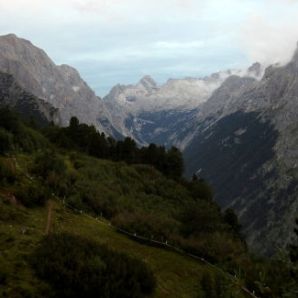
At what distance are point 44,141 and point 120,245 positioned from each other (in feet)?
214

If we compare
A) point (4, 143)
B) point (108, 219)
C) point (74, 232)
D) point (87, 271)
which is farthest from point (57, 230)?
point (4, 143)

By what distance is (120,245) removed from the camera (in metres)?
57.5

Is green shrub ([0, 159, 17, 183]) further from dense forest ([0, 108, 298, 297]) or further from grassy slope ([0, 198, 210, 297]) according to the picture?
grassy slope ([0, 198, 210, 297])

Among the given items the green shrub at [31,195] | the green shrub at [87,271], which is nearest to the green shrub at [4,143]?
the green shrub at [31,195]

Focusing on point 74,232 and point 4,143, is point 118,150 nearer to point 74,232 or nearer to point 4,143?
point 4,143

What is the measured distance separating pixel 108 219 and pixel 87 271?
35.7 m

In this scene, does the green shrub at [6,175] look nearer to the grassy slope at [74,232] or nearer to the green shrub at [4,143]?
the grassy slope at [74,232]

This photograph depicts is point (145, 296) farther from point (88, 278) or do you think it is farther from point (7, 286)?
point (7, 286)

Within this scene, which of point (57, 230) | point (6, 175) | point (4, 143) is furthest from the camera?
point (4, 143)

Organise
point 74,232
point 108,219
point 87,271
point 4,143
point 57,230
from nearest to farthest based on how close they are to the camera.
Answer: point 87,271
point 57,230
point 74,232
point 108,219
point 4,143

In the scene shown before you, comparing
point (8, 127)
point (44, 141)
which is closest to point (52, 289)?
point (8, 127)

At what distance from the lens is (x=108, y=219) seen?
246 feet

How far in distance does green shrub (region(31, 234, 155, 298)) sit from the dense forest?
69mm

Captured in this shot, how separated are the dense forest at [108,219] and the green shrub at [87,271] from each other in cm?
7
